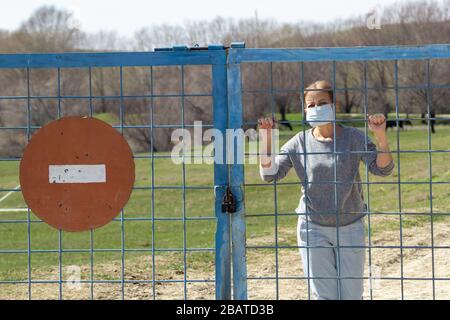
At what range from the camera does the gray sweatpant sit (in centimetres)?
515

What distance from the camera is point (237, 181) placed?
4.55 m

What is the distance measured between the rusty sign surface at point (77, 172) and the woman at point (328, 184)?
76 centimetres

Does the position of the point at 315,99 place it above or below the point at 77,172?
above

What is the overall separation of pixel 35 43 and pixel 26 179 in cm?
5314

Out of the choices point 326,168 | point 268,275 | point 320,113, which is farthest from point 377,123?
point 268,275

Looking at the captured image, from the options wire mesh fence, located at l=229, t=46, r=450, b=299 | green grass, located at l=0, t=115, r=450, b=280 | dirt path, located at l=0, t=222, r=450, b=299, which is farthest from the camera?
green grass, located at l=0, t=115, r=450, b=280

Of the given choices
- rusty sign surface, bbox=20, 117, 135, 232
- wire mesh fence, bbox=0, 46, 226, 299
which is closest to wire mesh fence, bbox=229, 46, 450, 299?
wire mesh fence, bbox=0, 46, 226, 299

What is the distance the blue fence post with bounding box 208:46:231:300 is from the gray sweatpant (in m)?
0.67

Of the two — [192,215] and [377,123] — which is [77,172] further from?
[192,215]

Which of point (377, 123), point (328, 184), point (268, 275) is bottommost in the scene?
point (268, 275)

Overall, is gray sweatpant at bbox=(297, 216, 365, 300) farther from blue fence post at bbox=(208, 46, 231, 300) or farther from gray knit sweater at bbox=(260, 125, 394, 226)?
blue fence post at bbox=(208, 46, 231, 300)

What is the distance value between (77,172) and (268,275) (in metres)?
5.21

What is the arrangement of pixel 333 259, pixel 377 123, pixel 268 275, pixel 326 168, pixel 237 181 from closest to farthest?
pixel 237 181
pixel 377 123
pixel 326 168
pixel 333 259
pixel 268 275

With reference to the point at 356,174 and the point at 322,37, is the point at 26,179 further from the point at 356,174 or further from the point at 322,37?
the point at 322,37
